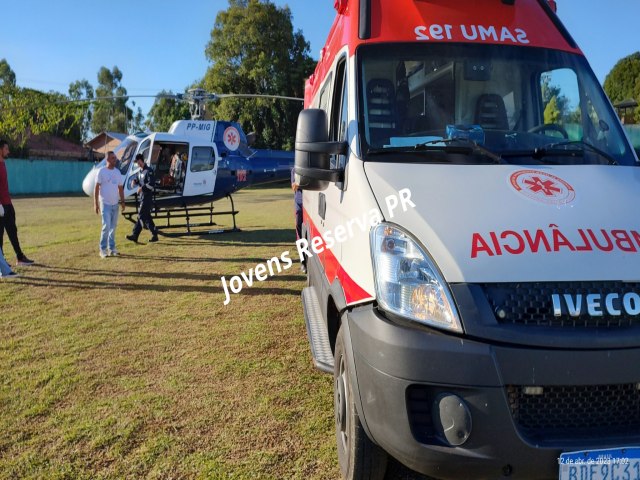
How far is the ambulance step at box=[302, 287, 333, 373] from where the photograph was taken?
10.1 feet

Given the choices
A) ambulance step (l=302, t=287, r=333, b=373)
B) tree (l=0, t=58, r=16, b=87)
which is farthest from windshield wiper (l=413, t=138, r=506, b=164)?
tree (l=0, t=58, r=16, b=87)

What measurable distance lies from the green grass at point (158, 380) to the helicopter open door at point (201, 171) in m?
4.97

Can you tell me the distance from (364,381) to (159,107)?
61128 mm

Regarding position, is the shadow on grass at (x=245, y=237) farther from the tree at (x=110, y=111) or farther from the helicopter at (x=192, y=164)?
the tree at (x=110, y=111)

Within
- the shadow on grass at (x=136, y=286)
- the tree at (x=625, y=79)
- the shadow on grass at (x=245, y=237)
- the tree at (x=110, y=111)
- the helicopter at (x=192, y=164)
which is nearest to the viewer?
the shadow on grass at (x=136, y=286)

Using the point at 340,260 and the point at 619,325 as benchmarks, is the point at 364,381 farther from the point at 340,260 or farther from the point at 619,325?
the point at 619,325

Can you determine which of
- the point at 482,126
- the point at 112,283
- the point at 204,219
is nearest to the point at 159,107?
the point at 204,219

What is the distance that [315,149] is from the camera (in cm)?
288

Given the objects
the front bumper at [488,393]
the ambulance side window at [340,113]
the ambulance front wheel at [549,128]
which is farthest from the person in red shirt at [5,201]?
the front bumper at [488,393]

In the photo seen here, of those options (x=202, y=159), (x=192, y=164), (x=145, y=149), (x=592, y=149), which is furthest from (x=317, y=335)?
(x=202, y=159)

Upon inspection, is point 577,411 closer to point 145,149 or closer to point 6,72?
point 145,149

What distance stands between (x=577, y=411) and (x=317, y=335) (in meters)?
1.78

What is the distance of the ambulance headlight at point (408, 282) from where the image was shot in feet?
7.01

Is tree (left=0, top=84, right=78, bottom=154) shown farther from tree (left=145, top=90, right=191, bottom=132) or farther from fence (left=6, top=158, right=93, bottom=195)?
tree (left=145, top=90, right=191, bottom=132)
